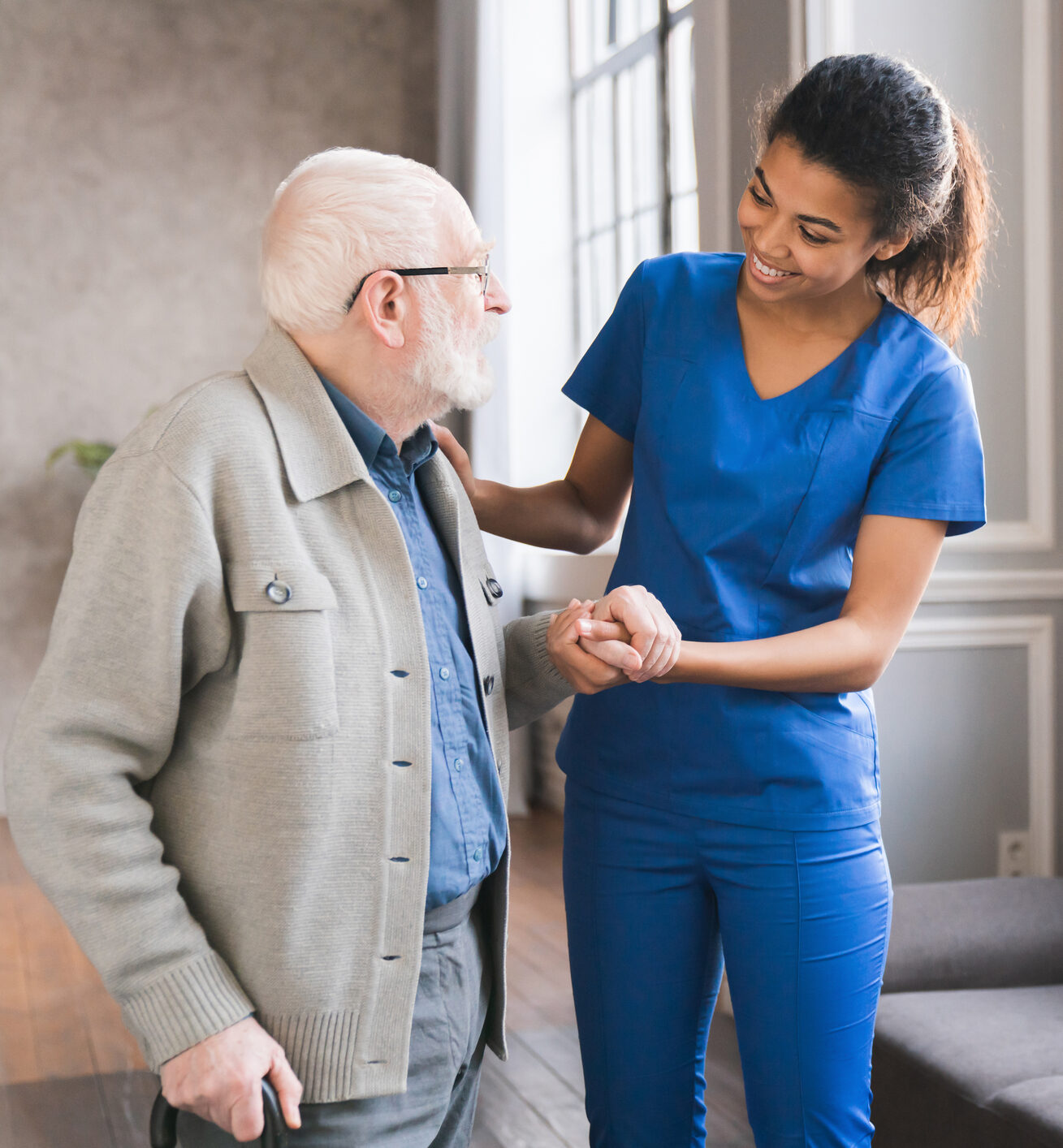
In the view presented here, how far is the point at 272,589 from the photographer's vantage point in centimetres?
99

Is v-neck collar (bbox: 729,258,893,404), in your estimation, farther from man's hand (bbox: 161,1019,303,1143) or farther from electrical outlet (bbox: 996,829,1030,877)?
electrical outlet (bbox: 996,829,1030,877)

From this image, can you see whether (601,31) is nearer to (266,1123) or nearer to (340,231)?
(340,231)

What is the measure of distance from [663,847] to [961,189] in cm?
85

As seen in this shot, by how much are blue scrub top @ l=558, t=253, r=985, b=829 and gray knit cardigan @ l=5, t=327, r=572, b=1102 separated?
1.37 feet

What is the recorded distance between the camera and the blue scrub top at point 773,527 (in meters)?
1.35

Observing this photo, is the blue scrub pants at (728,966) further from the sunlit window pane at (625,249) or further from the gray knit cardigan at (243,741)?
the sunlit window pane at (625,249)

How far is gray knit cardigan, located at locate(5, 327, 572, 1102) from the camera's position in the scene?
0.94 m

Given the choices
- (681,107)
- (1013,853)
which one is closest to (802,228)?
(1013,853)

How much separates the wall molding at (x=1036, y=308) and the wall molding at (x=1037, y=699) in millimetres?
171

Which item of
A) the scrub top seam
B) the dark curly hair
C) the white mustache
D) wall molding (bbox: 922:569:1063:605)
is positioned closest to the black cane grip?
the scrub top seam

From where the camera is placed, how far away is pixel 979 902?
226 centimetres

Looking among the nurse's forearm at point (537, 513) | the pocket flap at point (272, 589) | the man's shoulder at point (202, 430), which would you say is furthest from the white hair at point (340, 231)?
the nurse's forearm at point (537, 513)

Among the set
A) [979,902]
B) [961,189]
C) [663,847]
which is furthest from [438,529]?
[979,902]

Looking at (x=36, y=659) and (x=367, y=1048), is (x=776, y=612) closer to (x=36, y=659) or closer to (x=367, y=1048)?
(x=367, y=1048)
